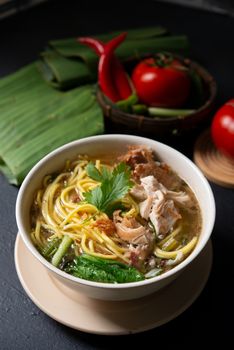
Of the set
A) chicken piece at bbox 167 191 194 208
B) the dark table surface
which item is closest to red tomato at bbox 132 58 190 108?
the dark table surface

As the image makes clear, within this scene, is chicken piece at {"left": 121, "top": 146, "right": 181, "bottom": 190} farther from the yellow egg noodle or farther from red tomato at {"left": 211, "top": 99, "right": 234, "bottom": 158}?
red tomato at {"left": 211, "top": 99, "right": 234, "bottom": 158}

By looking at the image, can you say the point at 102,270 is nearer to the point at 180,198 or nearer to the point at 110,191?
the point at 110,191

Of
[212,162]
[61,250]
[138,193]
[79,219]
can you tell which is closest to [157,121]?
[212,162]

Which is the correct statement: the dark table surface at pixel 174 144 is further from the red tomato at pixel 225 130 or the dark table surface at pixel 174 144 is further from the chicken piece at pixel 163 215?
the chicken piece at pixel 163 215

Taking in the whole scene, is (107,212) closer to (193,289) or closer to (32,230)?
(32,230)

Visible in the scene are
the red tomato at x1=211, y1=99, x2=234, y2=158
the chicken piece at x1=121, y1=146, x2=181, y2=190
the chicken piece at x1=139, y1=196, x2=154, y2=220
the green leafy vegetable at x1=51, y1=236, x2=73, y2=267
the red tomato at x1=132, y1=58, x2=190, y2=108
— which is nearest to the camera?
the green leafy vegetable at x1=51, y1=236, x2=73, y2=267

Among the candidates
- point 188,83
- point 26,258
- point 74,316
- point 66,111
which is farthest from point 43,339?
point 188,83

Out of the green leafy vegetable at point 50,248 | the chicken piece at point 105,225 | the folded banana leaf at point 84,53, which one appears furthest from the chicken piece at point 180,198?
the folded banana leaf at point 84,53
